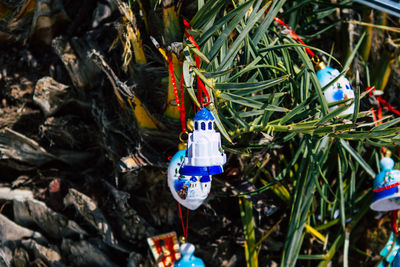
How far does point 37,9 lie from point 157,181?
588 millimetres

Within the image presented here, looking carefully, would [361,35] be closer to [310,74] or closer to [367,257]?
[310,74]

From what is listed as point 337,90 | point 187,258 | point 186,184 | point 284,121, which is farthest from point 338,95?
point 187,258

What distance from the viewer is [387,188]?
3.60ft

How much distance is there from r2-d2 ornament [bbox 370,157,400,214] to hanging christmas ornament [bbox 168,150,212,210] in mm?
442

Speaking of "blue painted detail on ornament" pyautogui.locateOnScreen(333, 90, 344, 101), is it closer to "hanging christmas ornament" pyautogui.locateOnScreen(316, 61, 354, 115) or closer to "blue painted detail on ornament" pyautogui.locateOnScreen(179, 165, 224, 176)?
"hanging christmas ornament" pyautogui.locateOnScreen(316, 61, 354, 115)

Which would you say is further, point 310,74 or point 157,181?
point 157,181

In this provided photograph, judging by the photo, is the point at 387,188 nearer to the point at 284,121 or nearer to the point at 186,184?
the point at 284,121

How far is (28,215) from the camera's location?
4.36ft

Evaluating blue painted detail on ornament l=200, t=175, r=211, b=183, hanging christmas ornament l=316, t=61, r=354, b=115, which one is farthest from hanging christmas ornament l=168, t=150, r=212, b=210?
hanging christmas ornament l=316, t=61, r=354, b=115

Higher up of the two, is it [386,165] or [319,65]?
[319,65]

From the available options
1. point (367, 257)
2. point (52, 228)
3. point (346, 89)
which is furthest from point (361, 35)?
point (52, 228)

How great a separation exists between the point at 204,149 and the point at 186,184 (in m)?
0.12

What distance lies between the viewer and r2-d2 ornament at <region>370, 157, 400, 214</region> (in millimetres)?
1091

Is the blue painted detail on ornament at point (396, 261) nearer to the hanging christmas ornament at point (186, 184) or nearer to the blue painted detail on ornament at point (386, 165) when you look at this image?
the blue painted detail on ornament at point (386, 165)
